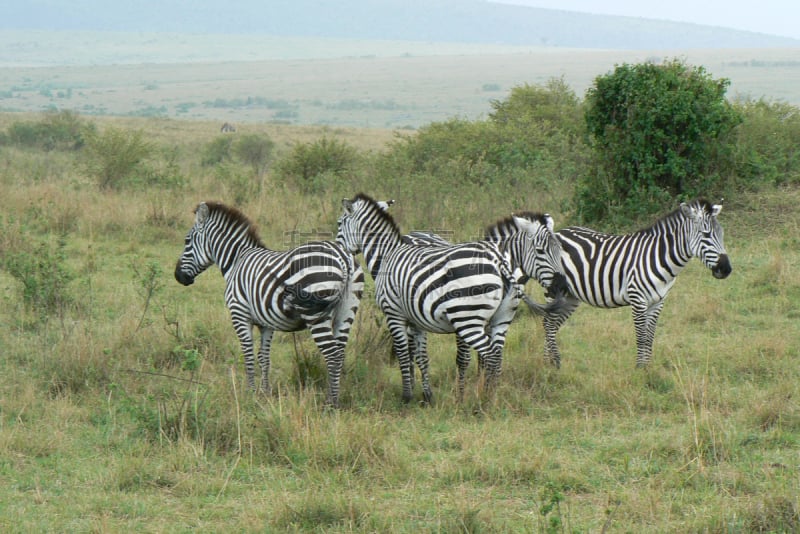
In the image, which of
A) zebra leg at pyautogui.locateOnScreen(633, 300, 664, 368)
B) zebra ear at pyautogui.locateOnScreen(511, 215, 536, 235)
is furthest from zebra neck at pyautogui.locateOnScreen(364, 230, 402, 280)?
zebra leg at pyautogui.locateOnScreen(633, 300, 664, 368)

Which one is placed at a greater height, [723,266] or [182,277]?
[723,266]

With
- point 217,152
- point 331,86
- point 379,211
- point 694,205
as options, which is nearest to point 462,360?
point 379,211

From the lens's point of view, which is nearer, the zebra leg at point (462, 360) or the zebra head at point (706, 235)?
the zebra leg at point (462, 360)

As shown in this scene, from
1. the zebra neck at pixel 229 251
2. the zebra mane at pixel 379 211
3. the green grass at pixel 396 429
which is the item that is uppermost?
the zebra mane at pixel 379 211

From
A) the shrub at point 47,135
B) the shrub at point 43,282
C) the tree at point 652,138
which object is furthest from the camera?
the shrub at point 47,135

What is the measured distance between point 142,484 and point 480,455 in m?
2.08

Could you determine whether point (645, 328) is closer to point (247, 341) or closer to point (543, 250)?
point (543, 250)

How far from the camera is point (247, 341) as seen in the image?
7.07 meters

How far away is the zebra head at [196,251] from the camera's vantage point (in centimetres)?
759

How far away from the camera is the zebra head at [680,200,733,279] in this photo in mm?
7605

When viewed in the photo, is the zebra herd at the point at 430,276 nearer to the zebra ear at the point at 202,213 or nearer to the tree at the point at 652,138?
the zebra ear at the point at 202,213

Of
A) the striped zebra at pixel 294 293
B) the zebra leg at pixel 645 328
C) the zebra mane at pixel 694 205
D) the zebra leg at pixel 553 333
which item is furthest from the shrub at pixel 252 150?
the zebra leg at pixel 645 328

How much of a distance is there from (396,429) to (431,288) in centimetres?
105

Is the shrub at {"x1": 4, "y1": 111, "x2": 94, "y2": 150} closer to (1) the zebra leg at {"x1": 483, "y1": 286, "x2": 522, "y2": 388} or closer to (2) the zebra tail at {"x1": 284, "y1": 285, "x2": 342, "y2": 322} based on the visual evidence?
(2) the zebra tail at {"x1": 284, "y1": 285, "x2": 342, "y2": 322}
